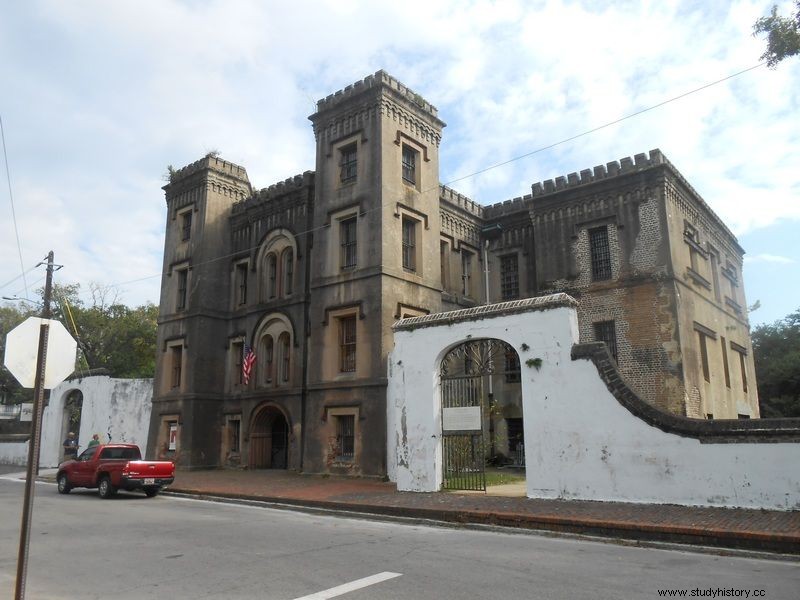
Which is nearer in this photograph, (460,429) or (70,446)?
(460,429)

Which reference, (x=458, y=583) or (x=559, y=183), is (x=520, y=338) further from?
(x=559, y=183)

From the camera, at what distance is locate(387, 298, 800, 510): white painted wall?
37.1ft

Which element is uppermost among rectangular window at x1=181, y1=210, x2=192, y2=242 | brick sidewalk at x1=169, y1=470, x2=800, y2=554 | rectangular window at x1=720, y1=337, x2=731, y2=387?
rectangular window at x1=181, y1=210, x2=192, y2=242

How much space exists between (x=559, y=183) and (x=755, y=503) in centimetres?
1609

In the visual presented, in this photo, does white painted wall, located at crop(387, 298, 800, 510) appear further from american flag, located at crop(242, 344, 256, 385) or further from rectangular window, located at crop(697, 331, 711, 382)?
rectangular window, located at crop(697, 331, 711, 382)

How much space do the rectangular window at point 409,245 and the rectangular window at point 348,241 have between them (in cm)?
188

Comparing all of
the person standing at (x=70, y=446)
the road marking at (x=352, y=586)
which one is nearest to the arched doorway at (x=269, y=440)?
the person standing at (x=70, y=446)

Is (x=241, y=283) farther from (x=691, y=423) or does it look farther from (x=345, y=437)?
(x=691, y=423)

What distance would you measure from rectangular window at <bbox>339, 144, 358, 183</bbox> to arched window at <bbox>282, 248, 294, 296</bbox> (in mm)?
4284

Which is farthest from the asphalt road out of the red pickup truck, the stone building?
the stone building

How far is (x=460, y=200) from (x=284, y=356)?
10.3 meters

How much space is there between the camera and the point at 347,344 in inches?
867

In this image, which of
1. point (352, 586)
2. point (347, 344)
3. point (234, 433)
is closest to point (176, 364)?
point (234, 433)

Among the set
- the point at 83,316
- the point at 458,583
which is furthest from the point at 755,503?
the point at 83,316
